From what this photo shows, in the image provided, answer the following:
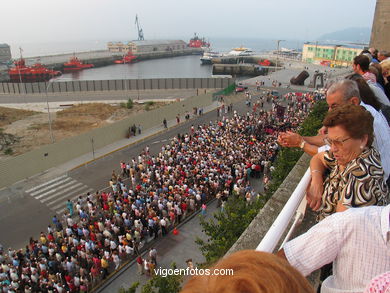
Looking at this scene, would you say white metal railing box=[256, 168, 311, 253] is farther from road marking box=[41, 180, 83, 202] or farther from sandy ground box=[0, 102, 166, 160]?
sandy ground box=[0, 102, 166, 160]

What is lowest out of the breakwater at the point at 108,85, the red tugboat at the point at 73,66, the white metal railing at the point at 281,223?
the breakwater at the point at 108,85

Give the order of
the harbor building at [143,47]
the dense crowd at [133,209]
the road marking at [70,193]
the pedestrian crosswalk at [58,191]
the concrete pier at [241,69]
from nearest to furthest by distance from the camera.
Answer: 1. the dense crowd at [133,209]
2. the pedestrian crosswalk at [58,191]
3. the road marking at [70,193]
4. the concrete pier at [241,69]
5. the harbor building at [143,47]

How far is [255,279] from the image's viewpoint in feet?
3.55

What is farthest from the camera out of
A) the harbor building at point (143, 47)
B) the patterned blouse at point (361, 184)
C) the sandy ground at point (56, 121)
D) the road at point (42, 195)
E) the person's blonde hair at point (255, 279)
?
the harbor building at point (143, 47)

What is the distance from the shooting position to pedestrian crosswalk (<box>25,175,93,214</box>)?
18000 millimetres

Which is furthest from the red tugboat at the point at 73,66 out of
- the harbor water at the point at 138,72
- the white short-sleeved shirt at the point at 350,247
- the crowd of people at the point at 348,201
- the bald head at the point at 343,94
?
the white short-sleeved shirt at the point at 350,247

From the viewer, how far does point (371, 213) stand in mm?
1695

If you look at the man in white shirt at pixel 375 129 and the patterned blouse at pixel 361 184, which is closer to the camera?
the patterned blouse at pixel 361 184

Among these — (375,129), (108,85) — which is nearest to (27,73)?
(108,85)

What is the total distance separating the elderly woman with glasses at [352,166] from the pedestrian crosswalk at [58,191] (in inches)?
681

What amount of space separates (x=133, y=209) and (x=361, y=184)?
528 inches

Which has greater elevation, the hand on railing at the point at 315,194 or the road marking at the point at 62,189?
the hand on railing at the point at 315,194

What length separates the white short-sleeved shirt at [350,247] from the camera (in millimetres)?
1663

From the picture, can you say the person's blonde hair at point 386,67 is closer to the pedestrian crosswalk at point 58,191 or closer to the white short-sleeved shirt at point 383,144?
the white short-sleeved shirt at point 383,144
